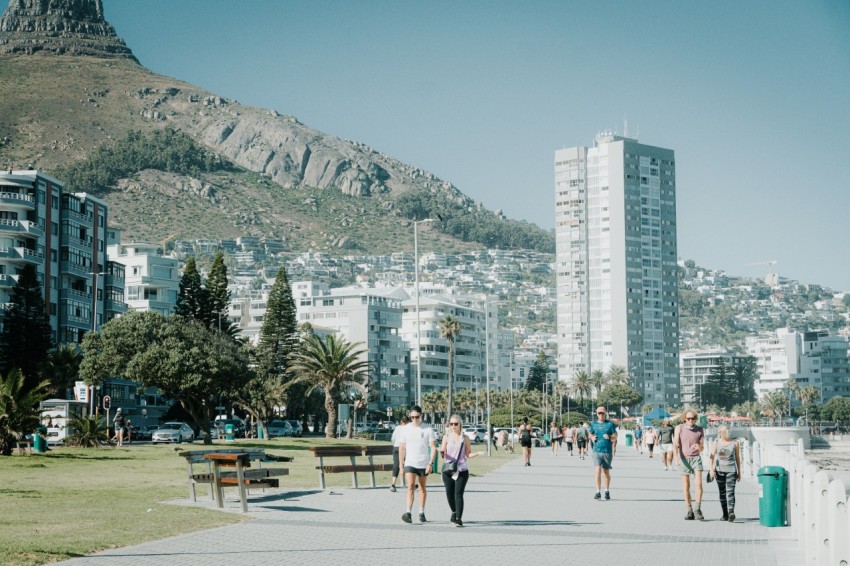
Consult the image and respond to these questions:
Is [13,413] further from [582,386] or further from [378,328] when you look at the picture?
[582,386]

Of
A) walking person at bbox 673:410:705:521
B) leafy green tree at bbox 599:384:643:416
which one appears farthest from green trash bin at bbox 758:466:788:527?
leafy green tree at bbox 599:384:643:416

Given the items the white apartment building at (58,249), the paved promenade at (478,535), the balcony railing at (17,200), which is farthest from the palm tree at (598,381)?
the paved promenade at (478,535)

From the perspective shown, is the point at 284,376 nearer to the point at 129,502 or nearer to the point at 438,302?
the point at 129,502

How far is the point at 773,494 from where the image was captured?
672 inches

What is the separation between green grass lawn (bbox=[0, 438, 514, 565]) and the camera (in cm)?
1389

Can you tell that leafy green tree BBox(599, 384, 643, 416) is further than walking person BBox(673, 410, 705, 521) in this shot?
Yes

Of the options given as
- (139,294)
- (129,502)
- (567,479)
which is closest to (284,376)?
(139,294)

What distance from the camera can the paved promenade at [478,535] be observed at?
1321 centimetres

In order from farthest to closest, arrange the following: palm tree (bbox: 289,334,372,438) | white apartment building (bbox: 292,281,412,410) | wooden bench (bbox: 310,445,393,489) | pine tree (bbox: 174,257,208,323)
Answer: white apartment building (bbox: 292,281,412,410) < pine tree (bbox: 174,257,208,323) < palm tree (bbox: 289,334,372,438) < wooden bench (bbox: 310,445,393,489)

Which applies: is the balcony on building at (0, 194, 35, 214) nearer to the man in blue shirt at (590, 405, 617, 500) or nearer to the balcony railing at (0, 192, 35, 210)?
the balcony railing at (0, 192, 35, 210)

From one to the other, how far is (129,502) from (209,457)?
1.98 metres

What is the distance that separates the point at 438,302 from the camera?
593 feet

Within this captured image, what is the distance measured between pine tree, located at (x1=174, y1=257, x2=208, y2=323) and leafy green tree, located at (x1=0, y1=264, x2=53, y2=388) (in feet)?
50.9

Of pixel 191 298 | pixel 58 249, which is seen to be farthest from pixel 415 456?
pixel 58 249
